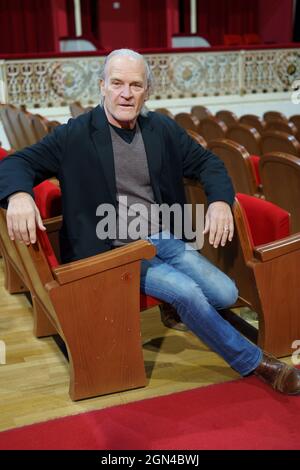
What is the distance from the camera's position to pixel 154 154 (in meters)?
2.04

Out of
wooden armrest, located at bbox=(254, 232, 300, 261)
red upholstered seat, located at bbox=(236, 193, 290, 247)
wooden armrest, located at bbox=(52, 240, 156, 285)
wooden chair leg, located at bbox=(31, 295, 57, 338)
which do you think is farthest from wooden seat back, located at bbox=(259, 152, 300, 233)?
wooden chair leg, located at bbox=(31, 295, 57, 338)

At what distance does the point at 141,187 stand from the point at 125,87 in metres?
0.32

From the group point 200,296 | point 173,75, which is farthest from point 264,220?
point 173,75

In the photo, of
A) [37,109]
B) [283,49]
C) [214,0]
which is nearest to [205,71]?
[283,49]

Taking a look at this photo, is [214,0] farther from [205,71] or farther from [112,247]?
[112,247]

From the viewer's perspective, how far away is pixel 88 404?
189 centimetres

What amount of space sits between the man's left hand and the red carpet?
460mm

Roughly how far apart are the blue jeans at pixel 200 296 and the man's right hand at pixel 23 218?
393 mm

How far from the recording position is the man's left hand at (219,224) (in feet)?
6.29

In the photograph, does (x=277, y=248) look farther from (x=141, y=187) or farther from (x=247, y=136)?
(x=247, y=136)

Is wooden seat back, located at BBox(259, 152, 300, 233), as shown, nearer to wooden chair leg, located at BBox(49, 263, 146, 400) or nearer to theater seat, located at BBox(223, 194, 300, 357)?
theater seat, located at BBox(223, 194, 300, 357)

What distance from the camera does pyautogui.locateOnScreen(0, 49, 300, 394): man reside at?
189cm

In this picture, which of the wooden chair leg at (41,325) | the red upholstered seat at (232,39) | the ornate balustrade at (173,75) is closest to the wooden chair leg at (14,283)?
the wooden chair leg at (41,325)
